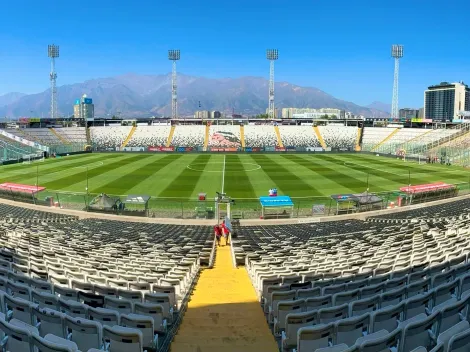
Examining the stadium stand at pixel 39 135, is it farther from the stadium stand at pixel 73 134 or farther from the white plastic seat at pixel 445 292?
the white plastic seat at pixel 445 292

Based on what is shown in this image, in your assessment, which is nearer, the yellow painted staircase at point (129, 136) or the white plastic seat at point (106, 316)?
the white plastic seat at point (106, 316)

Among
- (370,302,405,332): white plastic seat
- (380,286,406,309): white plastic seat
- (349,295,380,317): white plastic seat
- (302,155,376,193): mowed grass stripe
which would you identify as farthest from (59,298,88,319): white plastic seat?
(302,155,376,193): mowed grass stripe

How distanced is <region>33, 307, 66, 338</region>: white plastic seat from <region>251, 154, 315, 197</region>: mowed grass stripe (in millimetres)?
37408

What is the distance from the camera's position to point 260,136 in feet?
382

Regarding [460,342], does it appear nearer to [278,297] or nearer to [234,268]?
[278,297]

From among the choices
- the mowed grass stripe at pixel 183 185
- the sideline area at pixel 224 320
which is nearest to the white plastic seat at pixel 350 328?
the sideline area at pixel 224 320

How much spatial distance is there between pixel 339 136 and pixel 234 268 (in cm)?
10596

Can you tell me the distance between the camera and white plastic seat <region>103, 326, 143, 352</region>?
5277 mm

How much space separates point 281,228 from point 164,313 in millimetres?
19475

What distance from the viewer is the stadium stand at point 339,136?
11080 cm

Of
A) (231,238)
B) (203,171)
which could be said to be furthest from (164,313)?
(203,171)

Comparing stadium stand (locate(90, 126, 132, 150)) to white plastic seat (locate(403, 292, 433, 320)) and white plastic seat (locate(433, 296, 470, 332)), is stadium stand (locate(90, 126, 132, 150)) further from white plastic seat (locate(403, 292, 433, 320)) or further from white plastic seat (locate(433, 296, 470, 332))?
white plastic seat (locate(433, 296, 470, 332))

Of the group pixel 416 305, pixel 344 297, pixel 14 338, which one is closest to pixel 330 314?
pixel 344 297

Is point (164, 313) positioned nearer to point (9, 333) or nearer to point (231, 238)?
point (9, 333)
